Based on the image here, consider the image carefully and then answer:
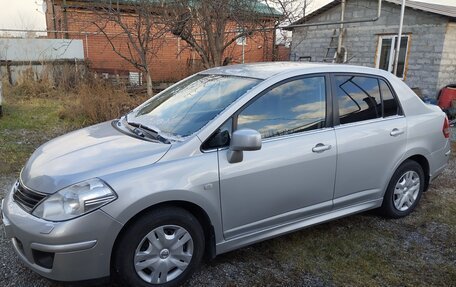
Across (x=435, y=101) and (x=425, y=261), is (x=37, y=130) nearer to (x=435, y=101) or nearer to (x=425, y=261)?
(x=425, y=261)

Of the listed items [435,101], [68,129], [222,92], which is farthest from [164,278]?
[435,101]

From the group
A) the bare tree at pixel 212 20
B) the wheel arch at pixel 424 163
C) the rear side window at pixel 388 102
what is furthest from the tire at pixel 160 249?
the bare tree at pixel 212 20

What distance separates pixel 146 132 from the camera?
3.16 meters

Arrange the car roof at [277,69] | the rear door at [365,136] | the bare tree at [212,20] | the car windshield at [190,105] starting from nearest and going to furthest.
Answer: the car windshield at [190,105]
the car roof at [277,69]
the rear door at [365,136]
the bare tree at [212,20]

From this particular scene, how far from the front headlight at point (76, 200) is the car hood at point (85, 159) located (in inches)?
2.3

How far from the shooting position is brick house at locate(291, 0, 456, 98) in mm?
11094

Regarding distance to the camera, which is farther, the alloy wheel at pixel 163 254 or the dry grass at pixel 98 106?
the dry grass at pixel 98 106

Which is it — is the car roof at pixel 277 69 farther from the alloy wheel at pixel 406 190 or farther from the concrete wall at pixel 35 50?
the concrete wall at pixel 35 50

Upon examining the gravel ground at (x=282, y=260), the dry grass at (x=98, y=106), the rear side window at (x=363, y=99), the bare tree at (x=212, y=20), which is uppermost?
the bare tree at (x=212, y=20)

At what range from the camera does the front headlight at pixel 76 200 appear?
239cm

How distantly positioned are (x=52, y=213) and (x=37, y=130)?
5.79 meters

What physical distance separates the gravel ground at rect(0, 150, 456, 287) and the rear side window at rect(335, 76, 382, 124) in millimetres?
1173

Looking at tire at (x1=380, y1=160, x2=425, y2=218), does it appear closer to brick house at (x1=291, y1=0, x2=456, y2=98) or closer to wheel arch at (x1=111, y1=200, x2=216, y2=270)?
wheel arch at (x1=111, y1=200, x2=216, y2=270)

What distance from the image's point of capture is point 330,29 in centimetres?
1425
